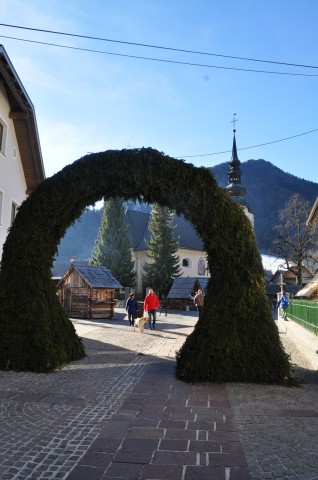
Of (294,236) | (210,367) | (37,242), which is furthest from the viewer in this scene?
(294,236)

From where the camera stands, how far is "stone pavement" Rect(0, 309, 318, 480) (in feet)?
12.2

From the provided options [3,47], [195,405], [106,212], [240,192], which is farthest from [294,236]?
[195,405]

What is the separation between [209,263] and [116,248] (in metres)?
47.6

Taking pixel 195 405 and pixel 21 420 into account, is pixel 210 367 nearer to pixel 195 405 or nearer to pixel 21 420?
pixel 195 405

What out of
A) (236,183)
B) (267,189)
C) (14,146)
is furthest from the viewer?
(267,189)

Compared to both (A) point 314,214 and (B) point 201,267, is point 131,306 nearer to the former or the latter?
(A) point 314,214

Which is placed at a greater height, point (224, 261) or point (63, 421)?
point (224, 261)

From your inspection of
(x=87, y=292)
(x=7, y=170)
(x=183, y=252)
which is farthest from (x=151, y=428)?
(x=183, y=252)

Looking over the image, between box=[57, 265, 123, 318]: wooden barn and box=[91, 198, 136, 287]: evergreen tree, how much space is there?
2696 cm

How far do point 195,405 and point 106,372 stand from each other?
2.90 meters

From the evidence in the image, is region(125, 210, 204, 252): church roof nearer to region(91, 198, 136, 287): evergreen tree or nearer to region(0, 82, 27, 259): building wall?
region(91, 198, 136, 287): evergreen tree

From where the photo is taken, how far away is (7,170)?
15930mm

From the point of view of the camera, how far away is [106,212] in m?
58.2

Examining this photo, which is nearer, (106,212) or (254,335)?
(254,335)
